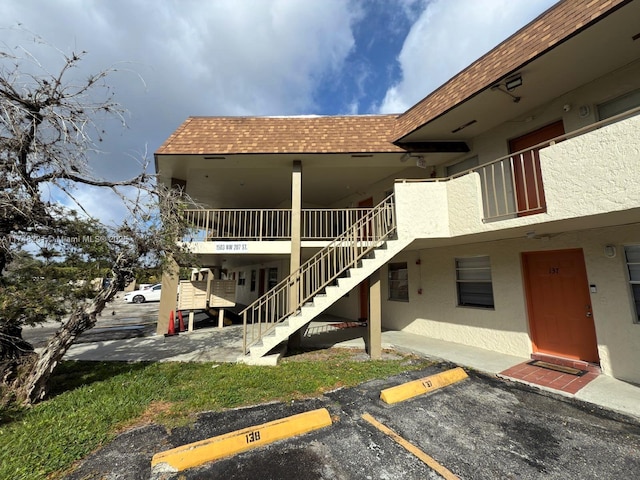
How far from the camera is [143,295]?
24.3m

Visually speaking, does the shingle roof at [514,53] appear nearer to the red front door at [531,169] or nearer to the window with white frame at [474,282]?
the red front door at [531,169]

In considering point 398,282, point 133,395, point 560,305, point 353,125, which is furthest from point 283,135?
point 560,305

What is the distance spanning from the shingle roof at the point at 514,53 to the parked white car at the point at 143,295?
25.3 metres

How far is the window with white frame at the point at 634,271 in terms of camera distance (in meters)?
4.76

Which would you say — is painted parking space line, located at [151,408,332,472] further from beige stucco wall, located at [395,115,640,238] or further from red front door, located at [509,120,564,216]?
red front door, located at [509,120,564,216]

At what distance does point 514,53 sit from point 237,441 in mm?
7997

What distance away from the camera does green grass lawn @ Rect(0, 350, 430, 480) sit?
316 centimetres

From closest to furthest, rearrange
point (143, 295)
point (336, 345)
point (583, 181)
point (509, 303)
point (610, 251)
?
point (583, 181) → point (610, 251) → point (509, 303) → point (336, 345) → point (143, 295)

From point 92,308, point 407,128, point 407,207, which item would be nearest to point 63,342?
point 92,308

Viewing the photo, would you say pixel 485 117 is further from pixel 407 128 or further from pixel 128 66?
pixel 128 66

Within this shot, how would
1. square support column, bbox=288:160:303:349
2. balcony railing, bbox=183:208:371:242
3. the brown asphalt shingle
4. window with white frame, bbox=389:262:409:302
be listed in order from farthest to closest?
window with white frame, bbox=389:262:409:302 → balcony railing, bbox=183:208:371:242 → square support column, bbox=288:160:303:349 → the brown asphalt shingle

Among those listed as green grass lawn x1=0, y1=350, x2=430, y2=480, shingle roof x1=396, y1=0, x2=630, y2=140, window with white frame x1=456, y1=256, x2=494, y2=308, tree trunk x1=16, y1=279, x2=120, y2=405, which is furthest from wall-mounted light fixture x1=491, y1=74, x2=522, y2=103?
tree trunk x1=16, y1=279, x2=120, y2=405

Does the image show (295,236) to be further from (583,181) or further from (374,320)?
(583,181)

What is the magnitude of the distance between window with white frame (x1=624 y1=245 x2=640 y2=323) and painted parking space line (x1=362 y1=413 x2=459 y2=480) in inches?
183
